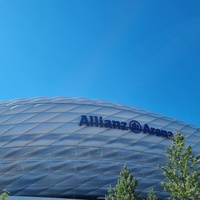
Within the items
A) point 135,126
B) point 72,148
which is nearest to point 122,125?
point 135,126

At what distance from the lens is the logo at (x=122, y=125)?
4116 centimetres

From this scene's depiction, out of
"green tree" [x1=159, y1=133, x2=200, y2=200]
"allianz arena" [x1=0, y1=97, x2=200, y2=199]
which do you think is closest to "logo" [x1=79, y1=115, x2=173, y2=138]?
"allianz arena" [x1=0, y1=97, x2=200, y2=199]

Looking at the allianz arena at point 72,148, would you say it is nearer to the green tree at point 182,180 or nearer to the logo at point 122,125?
the logo at point 122,125

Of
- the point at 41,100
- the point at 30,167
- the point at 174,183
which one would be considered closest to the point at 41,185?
the point at 30,167

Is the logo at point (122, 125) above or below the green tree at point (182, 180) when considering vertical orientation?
above

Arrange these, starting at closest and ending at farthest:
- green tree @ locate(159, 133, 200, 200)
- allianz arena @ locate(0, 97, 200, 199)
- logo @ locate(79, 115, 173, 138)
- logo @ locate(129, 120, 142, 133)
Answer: green tree @ locate(159, 133, 200, 200)
allianz arena @ locate(0, 97, 200, 199)
logo @ locate(79, 115, 173, 138)
logo @ locate(129, 120, 142, 133)

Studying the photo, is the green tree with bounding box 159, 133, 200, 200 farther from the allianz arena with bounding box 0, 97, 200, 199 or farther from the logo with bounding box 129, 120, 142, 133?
the logo with bounding box 129, 120, 142, 133

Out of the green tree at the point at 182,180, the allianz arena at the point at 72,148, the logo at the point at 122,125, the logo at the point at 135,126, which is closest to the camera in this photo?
the green tree at the point at 182,180

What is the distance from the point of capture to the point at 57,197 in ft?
125

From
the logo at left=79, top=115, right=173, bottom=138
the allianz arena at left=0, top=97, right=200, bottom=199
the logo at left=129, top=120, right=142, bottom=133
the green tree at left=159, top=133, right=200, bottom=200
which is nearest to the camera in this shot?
the green tree at left=159, top=133, right=200, bottom=200

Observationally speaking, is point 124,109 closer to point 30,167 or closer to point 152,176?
point 152,176

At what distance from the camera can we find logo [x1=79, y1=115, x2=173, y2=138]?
41156 mm

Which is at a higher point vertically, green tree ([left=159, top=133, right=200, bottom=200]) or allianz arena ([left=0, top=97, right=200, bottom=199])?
allianz arena ([left=0, top=97, right=200, bottom=199])

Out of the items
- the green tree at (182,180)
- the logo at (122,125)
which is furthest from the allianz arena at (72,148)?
the green tree at (182,180)
